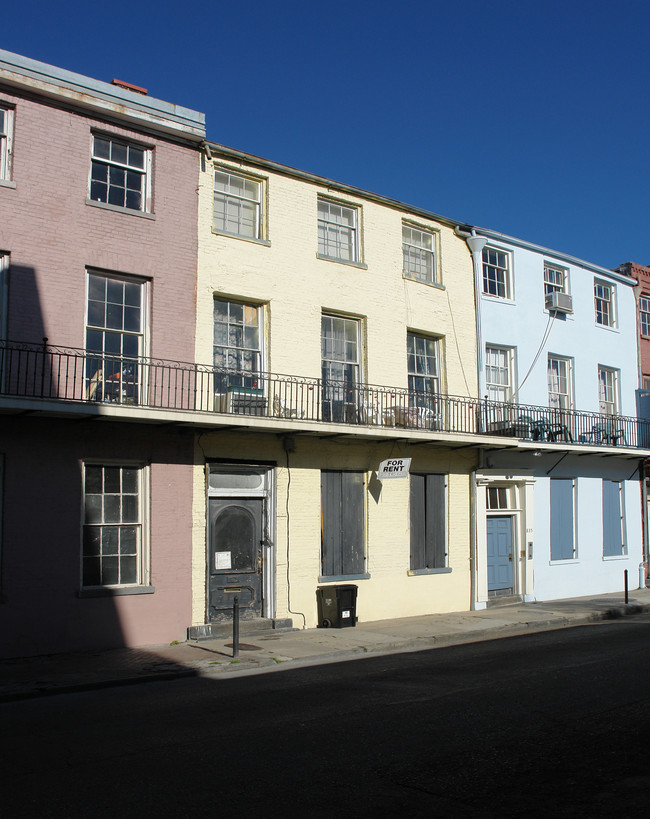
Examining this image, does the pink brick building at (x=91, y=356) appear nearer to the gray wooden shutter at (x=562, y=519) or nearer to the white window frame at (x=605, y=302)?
the gray wooden shutter at (x=562, y=519)

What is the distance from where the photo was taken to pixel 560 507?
2188cm

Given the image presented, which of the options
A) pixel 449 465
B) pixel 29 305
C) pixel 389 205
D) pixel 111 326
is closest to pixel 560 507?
pixel 449 465

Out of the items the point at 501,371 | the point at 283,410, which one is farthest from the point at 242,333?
the point at 501,371

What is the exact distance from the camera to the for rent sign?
17.2 m

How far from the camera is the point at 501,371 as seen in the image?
21.2 metres

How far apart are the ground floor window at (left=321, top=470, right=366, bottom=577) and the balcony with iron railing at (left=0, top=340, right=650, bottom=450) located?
1304mm

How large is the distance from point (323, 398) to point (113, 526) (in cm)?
517

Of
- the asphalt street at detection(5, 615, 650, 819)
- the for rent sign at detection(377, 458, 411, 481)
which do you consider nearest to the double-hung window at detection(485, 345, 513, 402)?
the for rent sign at detection(377, 458, 411, 481)

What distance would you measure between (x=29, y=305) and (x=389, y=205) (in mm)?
8950

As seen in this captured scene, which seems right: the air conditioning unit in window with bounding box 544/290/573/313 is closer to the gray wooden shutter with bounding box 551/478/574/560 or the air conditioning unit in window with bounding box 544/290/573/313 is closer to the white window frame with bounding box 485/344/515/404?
the white window frame with bounding box 485/344/515/404

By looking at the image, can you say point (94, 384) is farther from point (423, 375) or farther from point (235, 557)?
point (423, 375)

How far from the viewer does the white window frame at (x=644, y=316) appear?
26.0 metres

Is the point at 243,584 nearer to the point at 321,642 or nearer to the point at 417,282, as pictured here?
the point at 321,642

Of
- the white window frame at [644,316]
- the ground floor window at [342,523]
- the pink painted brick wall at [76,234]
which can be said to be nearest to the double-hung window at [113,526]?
the pink painted brick wall at [76,234]
